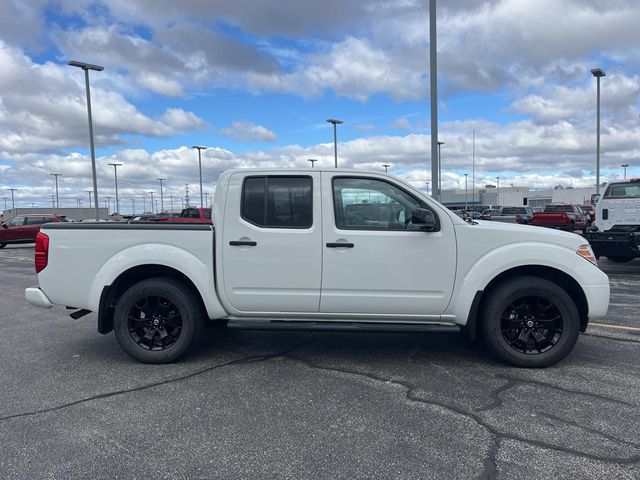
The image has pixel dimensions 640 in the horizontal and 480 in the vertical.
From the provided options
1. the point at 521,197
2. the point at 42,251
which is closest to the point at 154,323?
the point at 42,251

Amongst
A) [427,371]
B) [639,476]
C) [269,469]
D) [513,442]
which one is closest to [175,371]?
[269,469]

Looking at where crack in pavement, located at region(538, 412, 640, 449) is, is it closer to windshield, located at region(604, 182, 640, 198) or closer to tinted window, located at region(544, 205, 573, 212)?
windshield, located at region(604, 182, 640, 198)

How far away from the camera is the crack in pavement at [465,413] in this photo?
10.5ft

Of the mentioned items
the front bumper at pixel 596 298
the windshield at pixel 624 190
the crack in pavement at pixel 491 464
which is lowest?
the crack in pavement at pixel 491 464

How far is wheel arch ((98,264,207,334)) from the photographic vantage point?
5078mm

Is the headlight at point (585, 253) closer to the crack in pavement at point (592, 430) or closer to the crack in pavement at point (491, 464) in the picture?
the crack in pavement at point (592, 430)

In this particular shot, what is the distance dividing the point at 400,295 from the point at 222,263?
1.74 metres

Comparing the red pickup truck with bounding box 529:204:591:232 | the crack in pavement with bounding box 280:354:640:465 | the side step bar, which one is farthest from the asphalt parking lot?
the red pickup truck with bounding box 529:204:591:232

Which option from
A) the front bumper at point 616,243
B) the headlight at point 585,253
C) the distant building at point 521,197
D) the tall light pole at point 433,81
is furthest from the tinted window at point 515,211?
the distant building at point 521,197

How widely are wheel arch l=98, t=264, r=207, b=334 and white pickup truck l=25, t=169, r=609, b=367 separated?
2 centimetres

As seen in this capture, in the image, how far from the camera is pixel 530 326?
4848mm

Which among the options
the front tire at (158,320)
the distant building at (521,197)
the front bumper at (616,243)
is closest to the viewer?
the front tire at (158,320)

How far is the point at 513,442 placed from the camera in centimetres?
342

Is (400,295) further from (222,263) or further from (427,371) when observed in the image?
(222,263)
